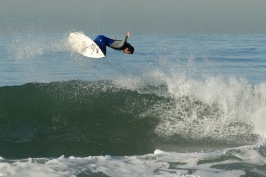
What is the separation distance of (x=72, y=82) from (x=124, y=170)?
7.09 m

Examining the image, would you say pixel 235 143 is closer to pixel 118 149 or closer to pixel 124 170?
pixel 118 149

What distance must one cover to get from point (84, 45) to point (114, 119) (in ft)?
7.42

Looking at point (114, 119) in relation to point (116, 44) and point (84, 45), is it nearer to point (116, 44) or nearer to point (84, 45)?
point (116, 44)

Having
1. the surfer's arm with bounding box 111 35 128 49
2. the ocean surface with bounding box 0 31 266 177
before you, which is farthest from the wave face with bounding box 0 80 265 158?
the surfer's arm with bounding box 111 35 128 49

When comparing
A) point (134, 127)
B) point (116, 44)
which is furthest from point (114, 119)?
point (116, 44)

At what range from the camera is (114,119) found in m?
13.7

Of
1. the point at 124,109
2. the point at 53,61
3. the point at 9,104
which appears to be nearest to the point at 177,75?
the point at 124,109

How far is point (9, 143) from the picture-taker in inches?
471

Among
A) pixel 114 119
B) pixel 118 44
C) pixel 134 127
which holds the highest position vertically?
pixel 118 44

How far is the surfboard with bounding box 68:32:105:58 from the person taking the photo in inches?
551

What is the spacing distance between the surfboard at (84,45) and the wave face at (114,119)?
4.25 feet

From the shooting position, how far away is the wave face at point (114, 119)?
39.2ft

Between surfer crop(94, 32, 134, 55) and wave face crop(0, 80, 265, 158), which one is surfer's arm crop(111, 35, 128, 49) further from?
wave face crop(0, 80, 265, 158)

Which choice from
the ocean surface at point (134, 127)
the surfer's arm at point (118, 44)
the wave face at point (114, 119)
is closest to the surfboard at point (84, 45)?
the surfer's arm at point (118, 44)
